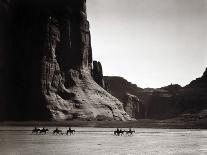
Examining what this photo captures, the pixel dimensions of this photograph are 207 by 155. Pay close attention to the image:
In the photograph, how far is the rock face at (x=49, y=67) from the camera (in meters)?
147

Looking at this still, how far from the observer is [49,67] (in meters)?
153

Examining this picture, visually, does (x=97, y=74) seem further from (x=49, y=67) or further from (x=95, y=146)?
(x=95, y=146)

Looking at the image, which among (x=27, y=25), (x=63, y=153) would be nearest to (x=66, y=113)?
(x=27, y=25)

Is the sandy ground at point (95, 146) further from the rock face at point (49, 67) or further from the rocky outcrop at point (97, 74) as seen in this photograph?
the rocky outcrop at point (97, 74)

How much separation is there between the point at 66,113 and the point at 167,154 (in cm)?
10621

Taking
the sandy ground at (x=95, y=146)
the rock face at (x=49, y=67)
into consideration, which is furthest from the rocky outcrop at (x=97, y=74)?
the sandy ground at (x=95, y=146)

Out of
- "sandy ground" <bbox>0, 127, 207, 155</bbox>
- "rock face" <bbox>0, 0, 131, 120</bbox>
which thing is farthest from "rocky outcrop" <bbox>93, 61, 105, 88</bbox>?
"sandy ground" <bbox>0, 127, 207, 155</bbox>

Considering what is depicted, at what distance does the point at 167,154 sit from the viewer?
3797 cm

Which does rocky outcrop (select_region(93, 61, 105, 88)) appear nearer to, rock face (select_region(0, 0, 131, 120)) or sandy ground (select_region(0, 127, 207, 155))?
rock face (select_region(0, 0, 131, 120))

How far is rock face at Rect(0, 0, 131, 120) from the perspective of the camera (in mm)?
147125

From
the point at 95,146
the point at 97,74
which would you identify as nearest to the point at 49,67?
the point at 97,74

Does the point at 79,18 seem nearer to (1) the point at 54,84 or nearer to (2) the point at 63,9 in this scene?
(2) the point at 63,9

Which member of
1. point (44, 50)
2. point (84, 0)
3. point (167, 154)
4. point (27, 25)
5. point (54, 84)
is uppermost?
point (84, 0)

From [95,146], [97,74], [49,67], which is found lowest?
[95,146]
